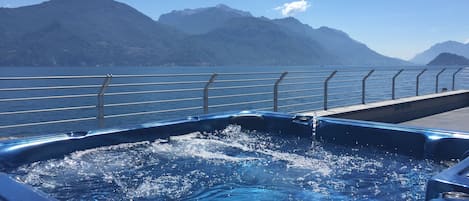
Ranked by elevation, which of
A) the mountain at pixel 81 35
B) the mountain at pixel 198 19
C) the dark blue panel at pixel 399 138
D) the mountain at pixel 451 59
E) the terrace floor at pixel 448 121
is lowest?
the terrace floor at pixel 448 121

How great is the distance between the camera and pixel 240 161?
3281mm

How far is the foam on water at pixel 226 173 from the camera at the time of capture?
250 cm

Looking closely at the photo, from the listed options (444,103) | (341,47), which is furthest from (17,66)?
(341,47)

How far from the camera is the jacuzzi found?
8.24 ft

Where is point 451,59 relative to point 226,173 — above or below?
above

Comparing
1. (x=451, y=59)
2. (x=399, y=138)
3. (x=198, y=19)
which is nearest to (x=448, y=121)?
(x=399, y=138)

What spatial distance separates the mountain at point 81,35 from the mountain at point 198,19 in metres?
49.0

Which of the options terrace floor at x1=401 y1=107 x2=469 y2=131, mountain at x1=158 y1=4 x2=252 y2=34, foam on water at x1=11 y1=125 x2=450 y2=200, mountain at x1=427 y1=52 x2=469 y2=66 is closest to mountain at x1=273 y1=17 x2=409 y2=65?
mountain at x1=158 y1=4 x2=252 y2=34

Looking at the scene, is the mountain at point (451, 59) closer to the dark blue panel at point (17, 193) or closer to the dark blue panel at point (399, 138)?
the dark blue panel at point (399, 138)

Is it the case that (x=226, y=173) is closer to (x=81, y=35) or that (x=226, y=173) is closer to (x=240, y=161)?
(x=240, y=161)

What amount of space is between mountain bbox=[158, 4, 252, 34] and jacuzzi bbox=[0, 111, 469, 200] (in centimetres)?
12483

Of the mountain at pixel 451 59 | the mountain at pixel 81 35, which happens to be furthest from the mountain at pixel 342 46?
the mountain at pixel 451 59

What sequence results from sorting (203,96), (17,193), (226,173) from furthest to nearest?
(203,96), (226,173), (17,193)

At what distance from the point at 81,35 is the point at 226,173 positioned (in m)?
65.2
